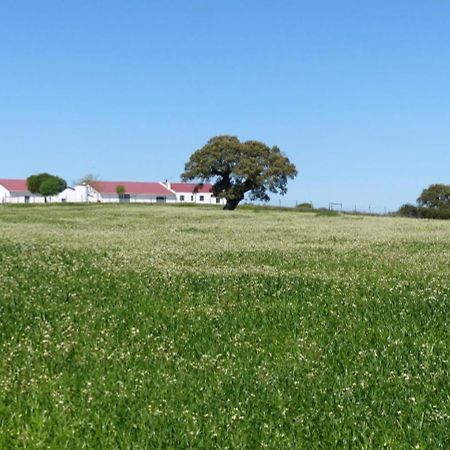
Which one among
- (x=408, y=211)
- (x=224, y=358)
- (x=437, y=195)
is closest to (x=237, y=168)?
(x=408, y=211)

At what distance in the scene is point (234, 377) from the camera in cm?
834

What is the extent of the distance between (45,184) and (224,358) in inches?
6608

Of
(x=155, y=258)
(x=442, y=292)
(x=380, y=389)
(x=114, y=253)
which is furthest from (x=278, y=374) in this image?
(x=114, y=253)

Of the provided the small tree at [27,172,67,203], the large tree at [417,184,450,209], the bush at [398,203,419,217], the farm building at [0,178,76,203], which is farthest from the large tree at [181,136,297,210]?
the farm building at [0,178,76,203]

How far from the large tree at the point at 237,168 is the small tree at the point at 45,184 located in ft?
235

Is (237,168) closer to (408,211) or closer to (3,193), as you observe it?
(408,211)

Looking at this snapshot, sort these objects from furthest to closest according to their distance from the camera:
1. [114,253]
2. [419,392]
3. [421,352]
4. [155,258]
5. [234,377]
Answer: [114,253] < [155,258] < [421,352] < [234,377] < [419,392]

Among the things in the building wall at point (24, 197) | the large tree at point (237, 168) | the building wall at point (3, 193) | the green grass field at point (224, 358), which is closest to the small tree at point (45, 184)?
the building wall at point (24, 197)

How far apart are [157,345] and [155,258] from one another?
11.1 meters

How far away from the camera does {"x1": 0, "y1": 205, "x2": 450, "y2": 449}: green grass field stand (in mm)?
6719

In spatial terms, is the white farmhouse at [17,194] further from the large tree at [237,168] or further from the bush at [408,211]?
the bush at [408,211]

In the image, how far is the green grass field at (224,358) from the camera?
672cm

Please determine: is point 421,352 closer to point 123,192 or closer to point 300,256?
point 300,256

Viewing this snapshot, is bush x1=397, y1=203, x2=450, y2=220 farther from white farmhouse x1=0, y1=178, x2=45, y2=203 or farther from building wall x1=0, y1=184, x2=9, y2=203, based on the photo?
building wall x1=0, y1=184, x2=9, y2=203
